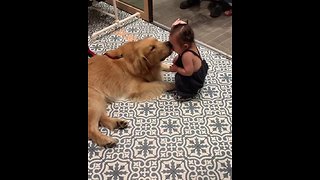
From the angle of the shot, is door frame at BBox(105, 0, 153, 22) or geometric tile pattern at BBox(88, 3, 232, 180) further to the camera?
door frame at BBox(105, 0, 153, 22)

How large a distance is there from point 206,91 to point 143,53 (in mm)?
529

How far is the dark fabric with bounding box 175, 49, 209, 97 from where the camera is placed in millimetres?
2428

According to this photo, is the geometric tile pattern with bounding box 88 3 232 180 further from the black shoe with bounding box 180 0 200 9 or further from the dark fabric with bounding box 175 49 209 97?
the black shoe with bounding box 180 0 200 9

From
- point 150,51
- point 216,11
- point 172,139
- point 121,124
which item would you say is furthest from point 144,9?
point 172,139

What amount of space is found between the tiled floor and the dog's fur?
798mm

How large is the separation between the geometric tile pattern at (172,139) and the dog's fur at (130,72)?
72 mm

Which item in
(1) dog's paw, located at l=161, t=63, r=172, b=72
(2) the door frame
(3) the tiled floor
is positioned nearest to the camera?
(1) dog's paw, located at l=161, t=63, r=172, b=72

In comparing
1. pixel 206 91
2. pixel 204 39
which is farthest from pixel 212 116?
pixel 204 39

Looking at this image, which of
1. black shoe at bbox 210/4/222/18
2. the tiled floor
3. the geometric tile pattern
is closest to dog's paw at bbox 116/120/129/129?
the geometric tile pattern

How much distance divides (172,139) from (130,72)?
61 cm

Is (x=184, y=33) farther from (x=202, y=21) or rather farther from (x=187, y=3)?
(x=187, y=3)

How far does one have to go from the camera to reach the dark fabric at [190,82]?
243 cm

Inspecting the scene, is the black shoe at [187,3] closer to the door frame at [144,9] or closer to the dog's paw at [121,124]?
the door frame at [144,9]
